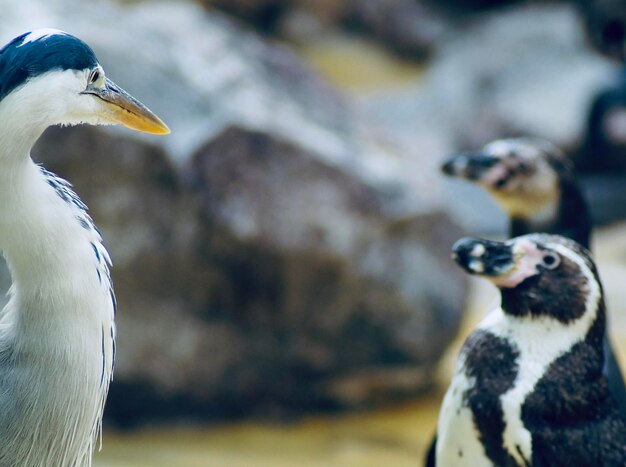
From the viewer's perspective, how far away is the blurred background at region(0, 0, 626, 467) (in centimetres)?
448

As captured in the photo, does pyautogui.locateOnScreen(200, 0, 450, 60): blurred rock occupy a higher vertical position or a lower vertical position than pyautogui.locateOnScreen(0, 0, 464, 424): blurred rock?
higher

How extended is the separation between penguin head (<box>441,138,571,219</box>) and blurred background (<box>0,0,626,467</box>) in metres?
1.11

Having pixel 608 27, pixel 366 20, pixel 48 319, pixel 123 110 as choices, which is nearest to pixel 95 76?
pixel 123 110

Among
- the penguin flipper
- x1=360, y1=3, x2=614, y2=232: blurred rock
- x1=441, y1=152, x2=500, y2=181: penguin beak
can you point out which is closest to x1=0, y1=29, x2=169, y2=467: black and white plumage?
the penguin flipper

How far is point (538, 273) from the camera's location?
250 cm

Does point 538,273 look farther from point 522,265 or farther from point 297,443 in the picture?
point 297,443

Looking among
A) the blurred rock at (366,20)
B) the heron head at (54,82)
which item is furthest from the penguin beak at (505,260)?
the blurred rock at (366,20)

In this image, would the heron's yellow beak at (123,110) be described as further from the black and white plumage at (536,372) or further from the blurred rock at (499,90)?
the blurred rock at (499,90)

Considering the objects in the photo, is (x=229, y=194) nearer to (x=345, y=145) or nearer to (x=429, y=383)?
(x=345, y=145)

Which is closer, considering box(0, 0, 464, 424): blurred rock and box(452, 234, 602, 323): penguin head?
box(452, 234, 602, 323): penguin head

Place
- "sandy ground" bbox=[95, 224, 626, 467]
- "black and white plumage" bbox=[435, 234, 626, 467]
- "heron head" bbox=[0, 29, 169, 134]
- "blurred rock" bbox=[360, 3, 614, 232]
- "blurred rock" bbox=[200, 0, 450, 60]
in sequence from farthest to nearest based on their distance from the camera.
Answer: "blurred rock" bbox=[200, 0, 450, 60]
"blurred rock" bbox=[360, 3, 614, 232]
"sandy ground" bbox=[95, 224, 626, 467]
"black and white plumage" bbox=[435, 234, 626, 467]
"heron head" bbox=[0, 29, 169, 134]

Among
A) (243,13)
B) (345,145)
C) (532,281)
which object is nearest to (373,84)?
(243,13)

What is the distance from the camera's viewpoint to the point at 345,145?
16.1 ft

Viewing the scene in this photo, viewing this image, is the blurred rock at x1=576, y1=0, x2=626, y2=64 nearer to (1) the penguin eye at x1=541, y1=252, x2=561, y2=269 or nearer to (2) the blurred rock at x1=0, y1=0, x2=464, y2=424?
(2) the blurred rock at x1=0, y1=0, x2=464, y2=424
